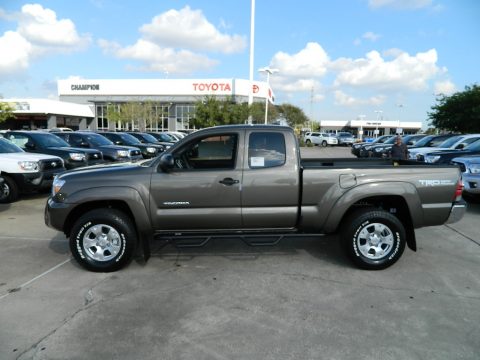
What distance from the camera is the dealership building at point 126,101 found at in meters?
52.3

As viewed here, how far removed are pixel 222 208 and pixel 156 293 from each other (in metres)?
1.27

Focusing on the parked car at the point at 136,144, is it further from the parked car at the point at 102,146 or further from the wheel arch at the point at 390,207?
the wheel arch at the point at 390,207

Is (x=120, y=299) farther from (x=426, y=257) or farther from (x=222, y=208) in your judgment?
(x=426, y=257)

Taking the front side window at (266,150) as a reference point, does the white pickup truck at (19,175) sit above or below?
below

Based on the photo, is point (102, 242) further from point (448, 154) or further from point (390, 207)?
point (448, 154)

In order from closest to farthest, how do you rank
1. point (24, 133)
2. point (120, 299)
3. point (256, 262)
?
point (120, 299)
point (256, 262)
point (24, 133)

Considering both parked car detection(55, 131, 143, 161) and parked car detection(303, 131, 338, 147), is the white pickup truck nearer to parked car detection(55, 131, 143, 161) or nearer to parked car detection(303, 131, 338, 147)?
parked car detection(55, 131, 143, 161)

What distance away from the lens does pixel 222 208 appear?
15.0 feet

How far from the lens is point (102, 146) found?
13602 millimetres

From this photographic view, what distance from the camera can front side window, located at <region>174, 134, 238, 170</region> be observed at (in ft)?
15.6

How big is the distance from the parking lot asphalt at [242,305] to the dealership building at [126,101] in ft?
157

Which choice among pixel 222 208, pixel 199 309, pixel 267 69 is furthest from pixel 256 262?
pixel 267 69

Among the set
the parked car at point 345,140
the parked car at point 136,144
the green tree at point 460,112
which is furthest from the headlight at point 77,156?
the parked car at point 345,140

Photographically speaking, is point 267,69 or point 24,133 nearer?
point 24,133
